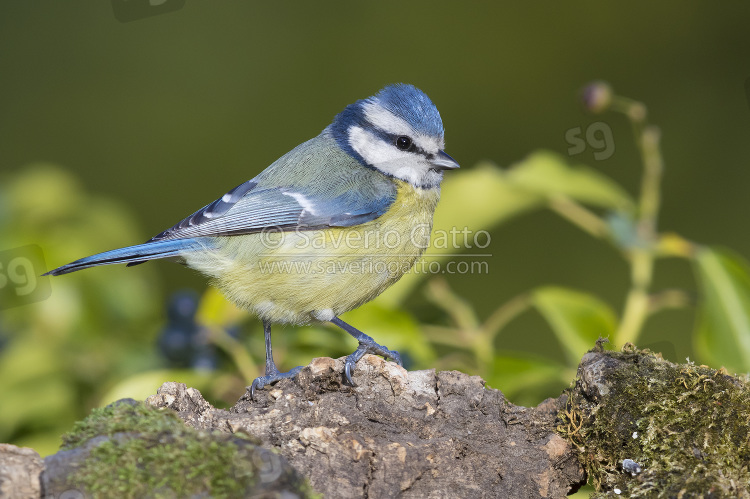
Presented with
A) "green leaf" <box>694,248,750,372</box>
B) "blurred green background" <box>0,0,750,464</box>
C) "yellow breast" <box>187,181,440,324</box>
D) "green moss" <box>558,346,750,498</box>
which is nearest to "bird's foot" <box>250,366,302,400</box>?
"yellow breast" <box>187,181,440,324</box>

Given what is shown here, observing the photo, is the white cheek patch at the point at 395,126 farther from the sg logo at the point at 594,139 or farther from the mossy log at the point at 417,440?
the mossy log at the point at 417,440

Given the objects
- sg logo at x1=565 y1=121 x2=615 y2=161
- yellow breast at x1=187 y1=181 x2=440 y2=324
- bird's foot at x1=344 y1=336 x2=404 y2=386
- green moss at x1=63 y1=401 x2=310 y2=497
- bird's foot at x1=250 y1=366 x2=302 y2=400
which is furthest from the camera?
sg logo at x1=565 y1=121 x2=615 y2=161

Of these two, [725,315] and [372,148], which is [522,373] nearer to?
[725,315]

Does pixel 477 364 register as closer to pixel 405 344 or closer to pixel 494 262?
pixel 405 344

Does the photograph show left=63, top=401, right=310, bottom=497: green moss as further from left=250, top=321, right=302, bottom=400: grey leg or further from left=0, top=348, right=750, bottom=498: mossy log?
left=250, top=321, right=302, bottom=400: grey leg

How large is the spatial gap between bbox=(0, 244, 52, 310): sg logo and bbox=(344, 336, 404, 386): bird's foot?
3.84 feet

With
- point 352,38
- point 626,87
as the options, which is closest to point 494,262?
point 626,87

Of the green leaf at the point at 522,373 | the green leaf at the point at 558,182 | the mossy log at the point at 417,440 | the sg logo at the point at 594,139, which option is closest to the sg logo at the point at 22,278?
the mossy log at the point at 417,440

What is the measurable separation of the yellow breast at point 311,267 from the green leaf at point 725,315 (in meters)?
0.94

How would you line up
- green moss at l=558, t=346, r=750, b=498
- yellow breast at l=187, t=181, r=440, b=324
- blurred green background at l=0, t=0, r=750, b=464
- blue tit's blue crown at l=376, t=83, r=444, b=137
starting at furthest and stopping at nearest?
blurred green background at l=0, t=0, r=750, b=464 < blue tit's blue crown at l=376, t=83, r=444, b=137 < yellow breast at l=187, t=181, r=440, b=324 < green moss at l=558, t=346, r=750, b=498

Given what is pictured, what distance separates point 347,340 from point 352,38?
9.28 feet

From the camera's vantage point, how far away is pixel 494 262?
441 cm

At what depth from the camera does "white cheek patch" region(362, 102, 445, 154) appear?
256cm

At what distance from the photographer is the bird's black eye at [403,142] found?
259 centimetres
